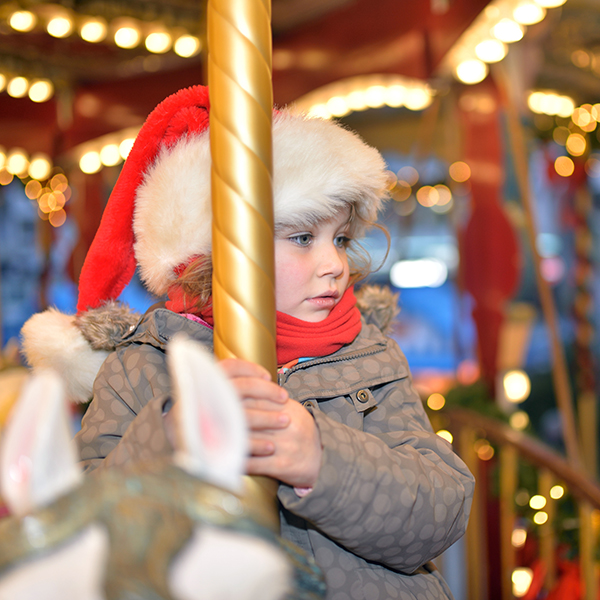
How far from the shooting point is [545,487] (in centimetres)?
155

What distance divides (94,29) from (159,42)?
279mm

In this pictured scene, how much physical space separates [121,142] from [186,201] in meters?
2.84

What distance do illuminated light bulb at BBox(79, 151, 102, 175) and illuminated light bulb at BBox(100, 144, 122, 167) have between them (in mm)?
35

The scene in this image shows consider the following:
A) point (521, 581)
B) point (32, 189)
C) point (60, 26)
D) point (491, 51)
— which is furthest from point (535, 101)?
point (32, 189)

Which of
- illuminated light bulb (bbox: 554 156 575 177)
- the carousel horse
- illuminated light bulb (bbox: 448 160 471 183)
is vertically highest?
illuminated light bulb (bbox: 554 156 575 177)

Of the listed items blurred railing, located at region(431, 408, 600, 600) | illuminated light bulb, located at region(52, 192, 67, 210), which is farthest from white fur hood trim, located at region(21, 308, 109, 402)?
illuminated light bulb, located at region(52, 192, 67, 210)

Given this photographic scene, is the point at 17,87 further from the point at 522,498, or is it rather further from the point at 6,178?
the point at 522,498

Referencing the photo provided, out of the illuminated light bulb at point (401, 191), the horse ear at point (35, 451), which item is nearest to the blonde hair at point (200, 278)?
the horse ear at point (35, 451)

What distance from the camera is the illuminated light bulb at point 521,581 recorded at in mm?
1604

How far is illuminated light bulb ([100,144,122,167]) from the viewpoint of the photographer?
3.36 m

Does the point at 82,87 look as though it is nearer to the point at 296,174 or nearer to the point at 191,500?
the point at 296,174

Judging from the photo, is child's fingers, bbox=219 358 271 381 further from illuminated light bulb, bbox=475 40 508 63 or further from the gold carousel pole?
illuminated light bulb, bbox=475 40 508 63

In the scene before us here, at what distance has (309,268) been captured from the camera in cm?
72

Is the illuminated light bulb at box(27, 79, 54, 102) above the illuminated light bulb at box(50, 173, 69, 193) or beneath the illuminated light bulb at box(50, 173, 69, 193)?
above
